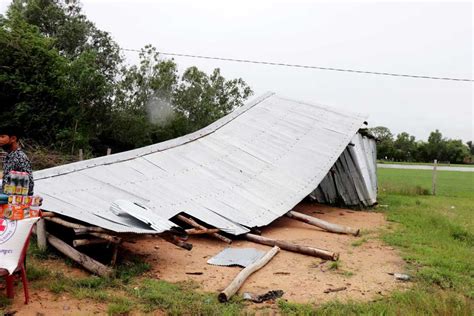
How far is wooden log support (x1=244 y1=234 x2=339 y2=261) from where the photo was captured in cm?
704

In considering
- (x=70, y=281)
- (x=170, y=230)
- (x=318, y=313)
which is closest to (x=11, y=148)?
(x=70, y=281)

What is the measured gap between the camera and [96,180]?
7422mm

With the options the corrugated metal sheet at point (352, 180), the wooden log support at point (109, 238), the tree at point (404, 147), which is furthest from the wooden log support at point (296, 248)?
the tree at point (404, 147)

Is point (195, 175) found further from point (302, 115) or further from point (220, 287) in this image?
point (302, 115)

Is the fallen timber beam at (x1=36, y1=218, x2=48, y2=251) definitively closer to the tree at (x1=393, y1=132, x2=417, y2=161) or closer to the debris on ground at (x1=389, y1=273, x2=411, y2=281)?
the debris on ground at (x1=389, y1=273, x2=411, y2=281)

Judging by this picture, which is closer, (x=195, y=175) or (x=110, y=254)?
(x=110, y=254)

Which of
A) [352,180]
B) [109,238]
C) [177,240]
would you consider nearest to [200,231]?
[177,240]

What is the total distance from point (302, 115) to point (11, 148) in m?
10.4

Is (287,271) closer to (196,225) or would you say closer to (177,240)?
(177,240)

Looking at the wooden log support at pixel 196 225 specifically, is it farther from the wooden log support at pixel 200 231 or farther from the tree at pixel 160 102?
the tree at pixel 160 102

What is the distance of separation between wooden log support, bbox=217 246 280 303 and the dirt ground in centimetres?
8

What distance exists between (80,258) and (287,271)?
2.98 metres

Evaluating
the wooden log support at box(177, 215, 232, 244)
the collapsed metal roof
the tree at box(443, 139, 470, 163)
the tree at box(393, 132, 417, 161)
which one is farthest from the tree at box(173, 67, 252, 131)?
the tree at box(443, 139, 470, 163)

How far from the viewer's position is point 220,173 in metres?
9.53
